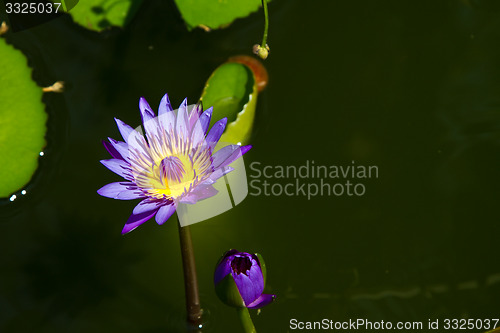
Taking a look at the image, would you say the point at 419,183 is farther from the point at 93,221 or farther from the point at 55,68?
the point at 55,68

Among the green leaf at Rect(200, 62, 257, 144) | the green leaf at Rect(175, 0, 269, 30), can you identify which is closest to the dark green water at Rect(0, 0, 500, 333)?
the green leaf at Rect(175, 0, 269, 30)

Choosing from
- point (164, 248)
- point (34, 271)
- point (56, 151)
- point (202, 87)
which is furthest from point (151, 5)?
point (34, 271)

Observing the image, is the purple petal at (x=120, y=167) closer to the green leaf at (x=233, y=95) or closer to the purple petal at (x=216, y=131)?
the purple petal at (x=216, y=131)

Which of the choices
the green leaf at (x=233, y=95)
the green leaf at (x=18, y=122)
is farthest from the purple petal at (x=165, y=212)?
the green leaf at (x=18, y=122)

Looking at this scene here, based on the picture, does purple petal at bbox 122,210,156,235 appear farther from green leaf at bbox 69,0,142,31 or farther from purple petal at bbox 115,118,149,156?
green leaf at bbox 69,0,142,31

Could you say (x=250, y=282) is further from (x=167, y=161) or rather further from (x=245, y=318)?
(x=167, y=161)
